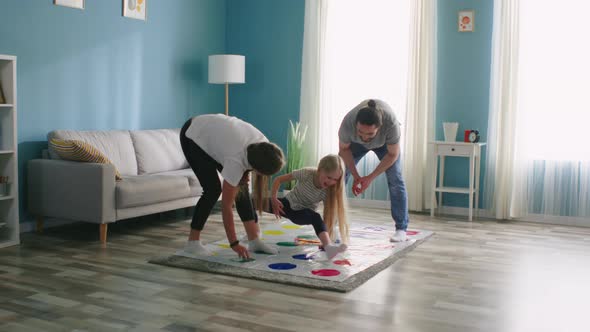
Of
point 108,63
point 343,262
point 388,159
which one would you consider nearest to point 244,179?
point 343,262

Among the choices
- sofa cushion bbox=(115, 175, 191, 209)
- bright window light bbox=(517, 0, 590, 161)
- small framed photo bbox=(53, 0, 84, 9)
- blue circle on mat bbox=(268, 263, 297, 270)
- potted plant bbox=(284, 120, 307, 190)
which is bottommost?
blue circle on mat bbox=(268, 263, 297, 270)

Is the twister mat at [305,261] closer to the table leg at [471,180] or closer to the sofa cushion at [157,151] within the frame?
the table leg at [471,180]

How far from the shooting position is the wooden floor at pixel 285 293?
271cm

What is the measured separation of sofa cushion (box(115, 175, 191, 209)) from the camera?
4.30m

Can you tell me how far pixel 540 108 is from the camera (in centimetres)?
533

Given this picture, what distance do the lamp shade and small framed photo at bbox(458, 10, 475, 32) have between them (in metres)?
2.12

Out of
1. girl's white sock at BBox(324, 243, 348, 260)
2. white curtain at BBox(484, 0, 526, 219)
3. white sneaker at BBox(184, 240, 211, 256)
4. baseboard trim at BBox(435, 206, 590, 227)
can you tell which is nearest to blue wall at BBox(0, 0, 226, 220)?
white sneaker at BBox(184, 240, 211, 256)

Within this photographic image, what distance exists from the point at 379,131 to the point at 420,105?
181 cm

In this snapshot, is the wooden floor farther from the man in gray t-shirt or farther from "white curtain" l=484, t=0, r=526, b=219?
"white curtain" l=484, t=0, r=526, b=219

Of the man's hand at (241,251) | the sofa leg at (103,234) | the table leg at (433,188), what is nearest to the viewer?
the man's hand at (241,251)

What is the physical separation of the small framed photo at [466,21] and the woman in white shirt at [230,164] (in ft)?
9.76

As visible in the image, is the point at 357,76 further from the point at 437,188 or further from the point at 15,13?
the point at 15,13

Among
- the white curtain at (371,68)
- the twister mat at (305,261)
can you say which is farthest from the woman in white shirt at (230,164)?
the white curtain at (371,68)

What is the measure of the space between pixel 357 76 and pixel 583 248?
8.85 ft
